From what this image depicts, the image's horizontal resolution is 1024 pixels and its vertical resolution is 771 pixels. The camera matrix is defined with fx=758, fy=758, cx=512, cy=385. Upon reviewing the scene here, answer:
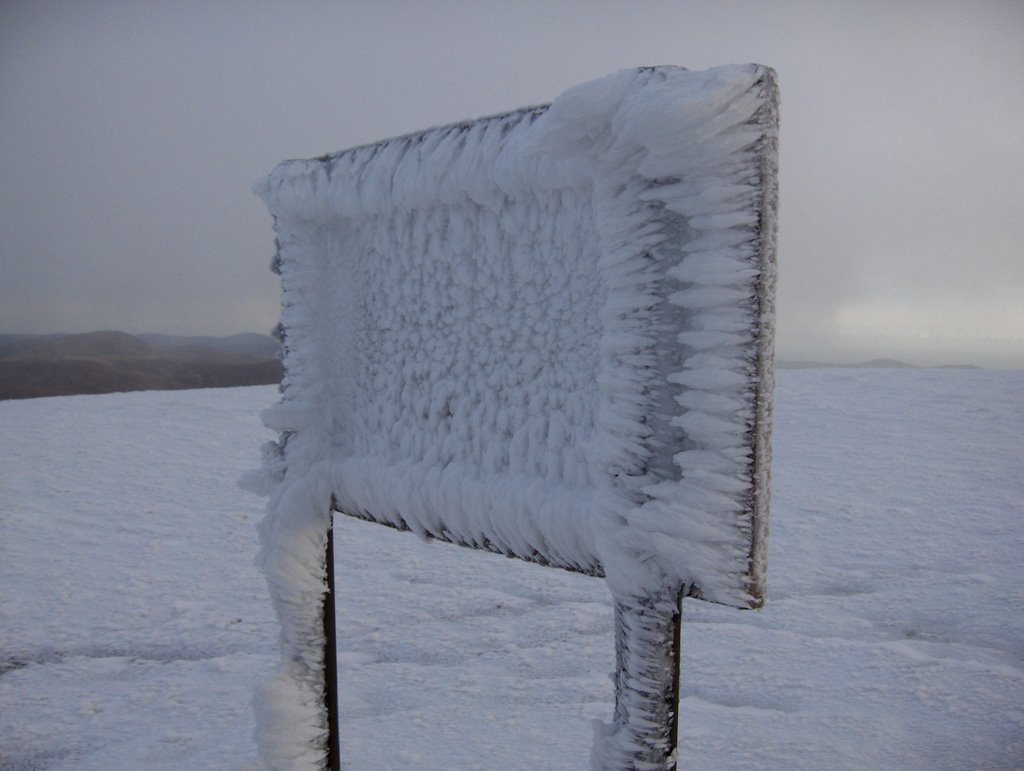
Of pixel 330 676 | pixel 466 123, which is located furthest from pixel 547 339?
pixel 330 676

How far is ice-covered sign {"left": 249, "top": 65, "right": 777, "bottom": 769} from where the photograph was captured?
437 millimetres

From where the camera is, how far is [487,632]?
1.59 meters

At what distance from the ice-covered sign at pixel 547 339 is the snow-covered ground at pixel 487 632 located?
1.83 ft

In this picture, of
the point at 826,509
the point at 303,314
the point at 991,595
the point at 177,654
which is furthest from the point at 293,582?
the point at 826,509

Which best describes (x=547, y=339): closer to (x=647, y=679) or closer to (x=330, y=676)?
(x=647, y=679)

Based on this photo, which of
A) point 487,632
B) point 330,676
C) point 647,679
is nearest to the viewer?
point 647,679

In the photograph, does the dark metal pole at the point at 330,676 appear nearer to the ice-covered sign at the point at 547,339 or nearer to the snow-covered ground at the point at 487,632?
the ice-covered sign at the point at 547,339

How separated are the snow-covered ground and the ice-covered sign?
1.83ft

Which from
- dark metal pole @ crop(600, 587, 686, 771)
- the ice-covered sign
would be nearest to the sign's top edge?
the ice-covered sign

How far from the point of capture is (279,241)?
840 millimetres

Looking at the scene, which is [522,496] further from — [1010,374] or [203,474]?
[1010,374]

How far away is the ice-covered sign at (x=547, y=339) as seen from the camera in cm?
44

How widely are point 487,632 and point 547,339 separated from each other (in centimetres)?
116

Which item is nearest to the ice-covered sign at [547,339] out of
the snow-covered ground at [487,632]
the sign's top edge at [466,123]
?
the sign's top edge at [466,123]
